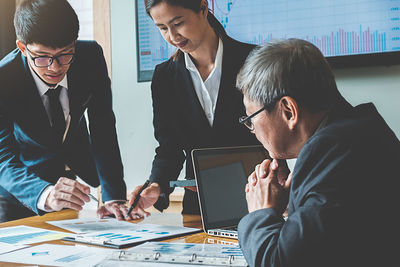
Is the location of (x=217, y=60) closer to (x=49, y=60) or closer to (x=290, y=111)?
(x=49, y=60)

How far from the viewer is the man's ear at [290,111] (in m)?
0.79

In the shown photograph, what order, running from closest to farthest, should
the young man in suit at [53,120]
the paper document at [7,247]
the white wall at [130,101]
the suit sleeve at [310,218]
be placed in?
the suit sleeve at [310,218] → the paper document at [7,247] → the young man in suit at [53,120] → the white wall at [130,101]

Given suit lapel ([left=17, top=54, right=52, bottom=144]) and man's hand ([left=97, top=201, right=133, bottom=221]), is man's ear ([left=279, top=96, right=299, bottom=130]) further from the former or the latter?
suit lapel ([left=17, top=54, right=52, bottom=144])

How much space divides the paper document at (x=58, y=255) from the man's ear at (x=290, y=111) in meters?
0.49

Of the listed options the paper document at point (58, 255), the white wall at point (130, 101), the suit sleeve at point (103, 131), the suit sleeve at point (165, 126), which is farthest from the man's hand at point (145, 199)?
the white wall at point (130, 101)

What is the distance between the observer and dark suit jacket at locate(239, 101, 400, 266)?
66 cm

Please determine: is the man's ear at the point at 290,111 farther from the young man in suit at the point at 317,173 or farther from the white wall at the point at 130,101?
the white wall at the point at 130,101

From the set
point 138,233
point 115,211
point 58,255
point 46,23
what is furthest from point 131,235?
point 46,23

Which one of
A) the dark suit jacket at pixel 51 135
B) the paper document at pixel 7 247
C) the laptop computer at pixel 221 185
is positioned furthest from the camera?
the dark suit jacket at pixel 51 135

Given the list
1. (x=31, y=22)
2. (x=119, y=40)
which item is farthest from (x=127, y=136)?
(x=31, y=22)

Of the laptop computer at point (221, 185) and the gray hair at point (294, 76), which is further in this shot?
the laptop computer at point (221, 185)

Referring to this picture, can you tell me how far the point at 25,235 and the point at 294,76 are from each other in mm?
856

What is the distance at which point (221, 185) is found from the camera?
123 cm

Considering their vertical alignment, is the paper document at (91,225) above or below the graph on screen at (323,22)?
below
